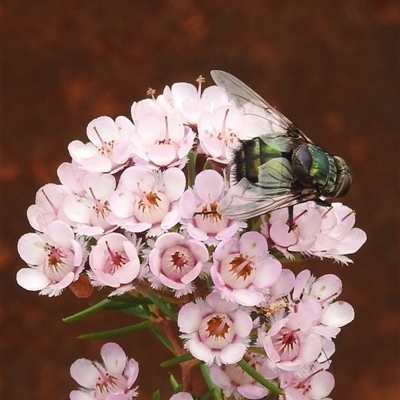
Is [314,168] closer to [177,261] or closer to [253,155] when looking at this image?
[253,155]

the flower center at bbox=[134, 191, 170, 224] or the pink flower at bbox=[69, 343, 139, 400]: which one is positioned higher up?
the flower center at bbox=[134, 191, 170, 224]

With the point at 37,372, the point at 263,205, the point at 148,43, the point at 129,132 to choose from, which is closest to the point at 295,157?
the point at 263,205

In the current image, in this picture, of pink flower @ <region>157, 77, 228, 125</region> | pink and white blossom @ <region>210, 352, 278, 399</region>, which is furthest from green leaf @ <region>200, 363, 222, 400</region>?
pink flower @ <region>157, 77, 228, 125</region>

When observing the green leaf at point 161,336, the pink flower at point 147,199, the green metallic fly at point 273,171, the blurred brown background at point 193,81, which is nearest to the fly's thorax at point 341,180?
the green metallic fly at point 273,171

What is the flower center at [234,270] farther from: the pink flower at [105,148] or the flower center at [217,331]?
the pink flower at [105,148]

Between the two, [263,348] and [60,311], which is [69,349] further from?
[263,348]

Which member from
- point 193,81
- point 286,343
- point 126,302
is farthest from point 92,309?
point 193,81

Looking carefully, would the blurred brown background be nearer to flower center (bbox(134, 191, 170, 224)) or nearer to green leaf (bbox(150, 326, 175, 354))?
green leaf (bbox(150, 326, 175, 354))
